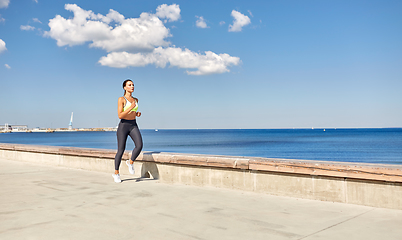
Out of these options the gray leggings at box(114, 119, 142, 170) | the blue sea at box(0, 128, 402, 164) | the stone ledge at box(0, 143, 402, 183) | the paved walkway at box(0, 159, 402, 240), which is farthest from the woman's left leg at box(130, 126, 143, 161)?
the blue sea at box(0, 128, 402, 164)

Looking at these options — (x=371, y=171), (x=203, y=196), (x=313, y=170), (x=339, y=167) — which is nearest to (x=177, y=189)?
(x=203, y=196)

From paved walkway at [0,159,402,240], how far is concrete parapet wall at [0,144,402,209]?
17 cm

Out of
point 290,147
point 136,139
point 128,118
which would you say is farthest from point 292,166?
point 290,147

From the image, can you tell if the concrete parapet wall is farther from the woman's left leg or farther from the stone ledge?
the woman's left leg

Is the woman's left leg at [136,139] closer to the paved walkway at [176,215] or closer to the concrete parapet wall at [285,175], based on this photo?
the concrete parapet wall at [285,175]

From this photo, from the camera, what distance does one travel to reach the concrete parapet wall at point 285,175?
4.40 m

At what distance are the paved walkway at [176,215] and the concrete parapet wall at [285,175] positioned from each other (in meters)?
0.17

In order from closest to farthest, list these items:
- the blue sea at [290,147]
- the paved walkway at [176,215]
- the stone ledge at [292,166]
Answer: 1. the paved walkway at [176,215]
2. the stone ledge at [292,166]
3. the blue sea at [290,147]

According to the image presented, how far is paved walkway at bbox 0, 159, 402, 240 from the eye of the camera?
3.41 metres

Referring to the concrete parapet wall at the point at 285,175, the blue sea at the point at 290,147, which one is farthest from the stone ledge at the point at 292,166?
the blue sea at the point at 290,147

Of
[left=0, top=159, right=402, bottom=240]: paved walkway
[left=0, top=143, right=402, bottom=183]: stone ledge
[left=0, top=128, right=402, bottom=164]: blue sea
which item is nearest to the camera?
[left=0, top=159, right=402, bottom=240]: paved walkway

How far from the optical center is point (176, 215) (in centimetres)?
420

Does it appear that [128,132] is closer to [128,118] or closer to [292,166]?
[128,118]

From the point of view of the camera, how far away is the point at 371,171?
14.4 feet
